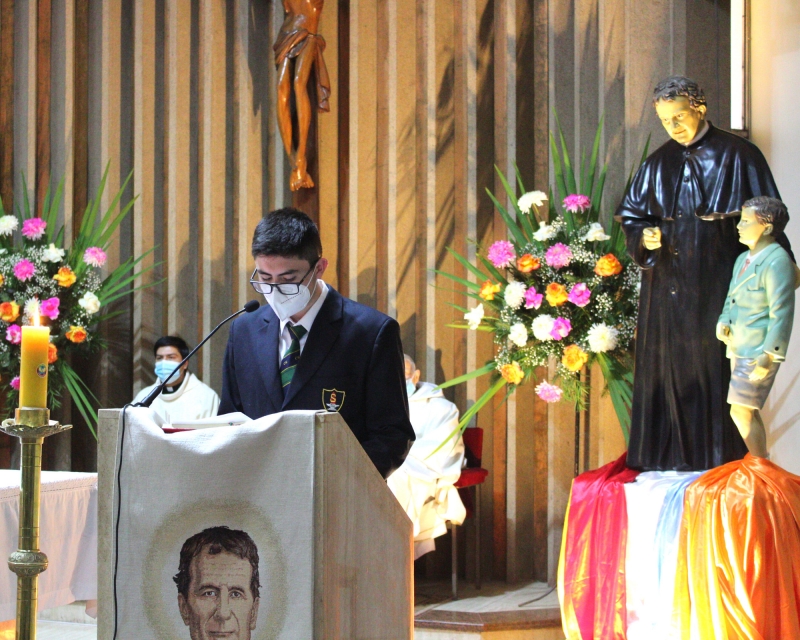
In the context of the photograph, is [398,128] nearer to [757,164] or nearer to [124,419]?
[757,164]

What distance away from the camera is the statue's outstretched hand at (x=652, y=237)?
14.2ft

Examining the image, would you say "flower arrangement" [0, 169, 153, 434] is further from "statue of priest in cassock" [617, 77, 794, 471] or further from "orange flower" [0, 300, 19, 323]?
"statue of priest in cassock" [617, 77, 794, 471]

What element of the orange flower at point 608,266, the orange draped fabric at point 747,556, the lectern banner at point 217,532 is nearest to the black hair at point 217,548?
the lectern banner at point 217,532

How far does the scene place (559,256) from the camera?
4871mm

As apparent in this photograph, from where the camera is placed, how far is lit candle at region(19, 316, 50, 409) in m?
1.77

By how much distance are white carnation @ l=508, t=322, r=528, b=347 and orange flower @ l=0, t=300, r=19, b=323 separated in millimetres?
2816

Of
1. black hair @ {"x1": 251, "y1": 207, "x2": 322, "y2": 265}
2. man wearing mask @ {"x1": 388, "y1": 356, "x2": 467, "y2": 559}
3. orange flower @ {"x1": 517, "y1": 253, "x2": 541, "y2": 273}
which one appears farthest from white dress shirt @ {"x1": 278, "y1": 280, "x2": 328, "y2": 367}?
man wearing mask @ {"x1": 388, "y1": 356, "x2": 467, "y2": 559}

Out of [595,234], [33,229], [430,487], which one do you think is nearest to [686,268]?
[595,234]

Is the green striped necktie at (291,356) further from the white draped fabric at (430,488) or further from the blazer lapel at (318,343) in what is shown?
the white draped fabric at (430,488)

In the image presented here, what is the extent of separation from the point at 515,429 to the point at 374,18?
9.15 feet

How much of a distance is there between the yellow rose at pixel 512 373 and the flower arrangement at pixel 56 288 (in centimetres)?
230

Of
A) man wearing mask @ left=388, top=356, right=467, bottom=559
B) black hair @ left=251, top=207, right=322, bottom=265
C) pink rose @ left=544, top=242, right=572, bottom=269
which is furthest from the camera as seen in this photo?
man wearing mask @ left=388, top=356, right=467, bottom=559

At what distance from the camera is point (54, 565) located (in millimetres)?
3627

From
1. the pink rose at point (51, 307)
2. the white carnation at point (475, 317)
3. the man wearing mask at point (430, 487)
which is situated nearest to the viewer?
the white carnation at point (475, 317)
